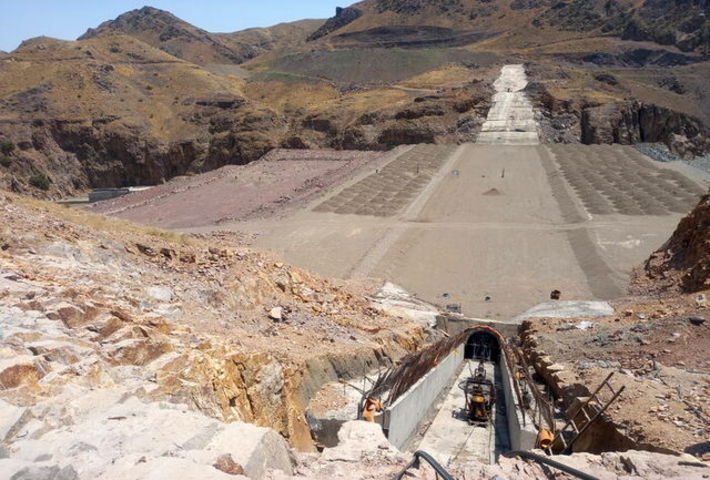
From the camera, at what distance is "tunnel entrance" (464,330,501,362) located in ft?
63.5

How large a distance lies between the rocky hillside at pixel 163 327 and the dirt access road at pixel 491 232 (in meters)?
7.93

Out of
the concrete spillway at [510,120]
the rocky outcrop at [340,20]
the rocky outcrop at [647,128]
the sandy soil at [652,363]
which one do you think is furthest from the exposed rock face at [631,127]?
the rocky outcrop at [340,20]

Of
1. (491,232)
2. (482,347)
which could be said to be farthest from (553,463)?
(491,232)

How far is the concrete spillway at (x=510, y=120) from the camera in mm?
50750

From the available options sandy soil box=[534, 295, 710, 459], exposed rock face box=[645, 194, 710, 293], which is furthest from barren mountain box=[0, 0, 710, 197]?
sandy soil box=[534, 295, 710, 459]

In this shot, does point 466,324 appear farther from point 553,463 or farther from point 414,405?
point 553,463

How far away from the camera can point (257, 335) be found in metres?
10.0

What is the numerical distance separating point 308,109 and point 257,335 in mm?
54407

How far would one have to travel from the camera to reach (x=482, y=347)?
19.9 m

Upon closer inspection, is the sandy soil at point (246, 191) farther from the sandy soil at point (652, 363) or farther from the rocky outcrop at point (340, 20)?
the rocky outcrop at point (340, 20)

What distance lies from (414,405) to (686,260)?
12.6 m

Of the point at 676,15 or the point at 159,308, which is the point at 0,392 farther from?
the point at 676,15

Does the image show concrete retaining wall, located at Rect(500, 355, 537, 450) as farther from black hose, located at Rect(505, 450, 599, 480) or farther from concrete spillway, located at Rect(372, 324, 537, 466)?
black hose, located at Rect(505, 450, 599, 480)

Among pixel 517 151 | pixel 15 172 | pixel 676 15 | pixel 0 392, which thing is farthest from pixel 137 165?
pixel 676 15
